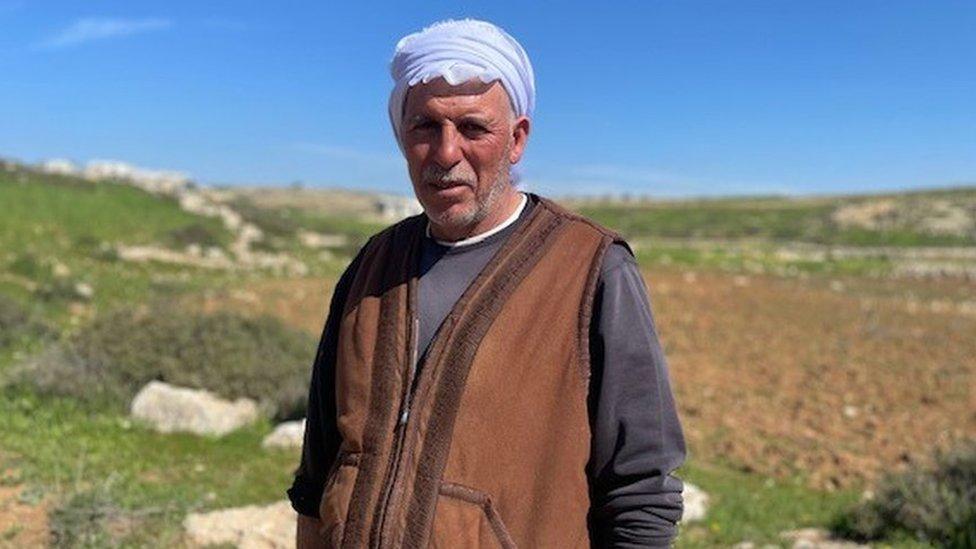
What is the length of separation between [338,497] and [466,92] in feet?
2.83

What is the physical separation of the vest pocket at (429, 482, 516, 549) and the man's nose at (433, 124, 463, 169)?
2.11 ft

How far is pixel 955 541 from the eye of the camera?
597cm

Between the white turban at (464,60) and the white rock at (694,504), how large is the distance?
191 inches

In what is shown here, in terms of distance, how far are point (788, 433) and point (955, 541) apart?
378 cm

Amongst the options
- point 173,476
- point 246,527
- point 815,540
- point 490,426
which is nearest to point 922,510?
point 815,540

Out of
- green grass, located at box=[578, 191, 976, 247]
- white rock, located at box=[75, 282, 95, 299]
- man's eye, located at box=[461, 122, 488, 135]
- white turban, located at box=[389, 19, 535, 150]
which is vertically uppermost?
green grass, located at box=[578, 191, 976, 247]

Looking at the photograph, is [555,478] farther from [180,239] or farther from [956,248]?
[956,248]

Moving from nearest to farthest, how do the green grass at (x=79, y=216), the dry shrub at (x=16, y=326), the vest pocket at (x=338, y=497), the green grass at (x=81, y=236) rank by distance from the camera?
the vest pocket at (x=338, y=497) → the dry shrub at (x=16, y=326) → the green grass at (x=81, y=236) → the green grass at (x=79, y=216)

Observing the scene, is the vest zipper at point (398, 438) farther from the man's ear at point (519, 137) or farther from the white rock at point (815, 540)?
the white rock at point (815, 540)

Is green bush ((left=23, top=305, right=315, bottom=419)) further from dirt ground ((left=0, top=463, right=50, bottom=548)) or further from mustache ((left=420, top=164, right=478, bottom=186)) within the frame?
mustache ((left=420, top=164, right=478, bottom=186))

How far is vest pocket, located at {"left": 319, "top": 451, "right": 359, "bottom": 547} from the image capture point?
1.92 metres

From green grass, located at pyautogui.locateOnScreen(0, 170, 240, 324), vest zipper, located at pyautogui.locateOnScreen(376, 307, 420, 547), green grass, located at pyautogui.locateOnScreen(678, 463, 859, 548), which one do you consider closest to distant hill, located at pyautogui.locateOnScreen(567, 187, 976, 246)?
green grass, located at pyautogui.locateOnScreen(0, 170, 240, 324)

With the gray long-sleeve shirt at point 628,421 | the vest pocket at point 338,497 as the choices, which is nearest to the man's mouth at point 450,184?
the gray long-sleeve shirt at point 628,421

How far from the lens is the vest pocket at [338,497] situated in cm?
192
